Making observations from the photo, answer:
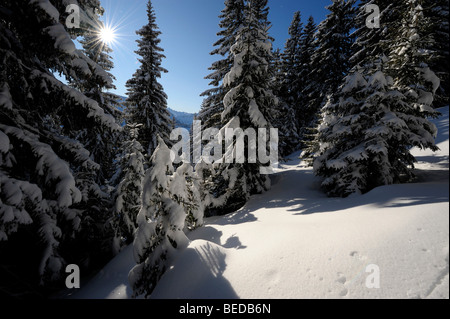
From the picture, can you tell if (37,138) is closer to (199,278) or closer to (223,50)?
(199,278)

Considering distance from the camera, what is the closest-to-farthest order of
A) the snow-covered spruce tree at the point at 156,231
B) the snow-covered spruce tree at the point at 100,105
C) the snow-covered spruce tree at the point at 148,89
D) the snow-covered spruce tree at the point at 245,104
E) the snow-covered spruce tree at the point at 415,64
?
the snow-covered spruce tree at the point at 156,231
the snow-covered spruce tree at the point at 415,64
the snow-covered spruce tree at the point at 245,104
the snow-covered spruce tree at the point at 100,105
the snow-covered spruce tree at the point at 148,89

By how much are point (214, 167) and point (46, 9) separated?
308 inches

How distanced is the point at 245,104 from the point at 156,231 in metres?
7.66

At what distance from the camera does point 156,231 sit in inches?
177

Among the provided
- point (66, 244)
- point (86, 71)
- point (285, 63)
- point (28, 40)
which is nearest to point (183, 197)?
point (86, 71)

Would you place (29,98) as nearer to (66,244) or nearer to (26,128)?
(26,128)

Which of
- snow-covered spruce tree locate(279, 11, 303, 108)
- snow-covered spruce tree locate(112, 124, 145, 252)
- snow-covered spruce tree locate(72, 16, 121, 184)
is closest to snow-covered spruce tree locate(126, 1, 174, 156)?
snow-covered spruce tree locate(72, 16, 121, 184)

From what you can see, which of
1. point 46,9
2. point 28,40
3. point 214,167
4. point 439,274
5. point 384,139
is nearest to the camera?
point 439,274

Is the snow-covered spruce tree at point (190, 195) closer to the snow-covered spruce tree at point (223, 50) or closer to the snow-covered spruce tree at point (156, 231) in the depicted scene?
the snow-covered spruce tree at point (156, 231)

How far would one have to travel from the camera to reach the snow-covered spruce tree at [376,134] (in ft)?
18.6

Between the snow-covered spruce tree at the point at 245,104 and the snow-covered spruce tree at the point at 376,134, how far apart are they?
12.1 ft

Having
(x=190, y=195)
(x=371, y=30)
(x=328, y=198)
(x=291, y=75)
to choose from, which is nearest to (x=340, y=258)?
(x=328, y=198)

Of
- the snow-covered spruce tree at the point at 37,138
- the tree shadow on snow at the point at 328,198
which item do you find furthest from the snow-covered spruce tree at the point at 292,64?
the snow-covered spruce tree at the point at 37,138
